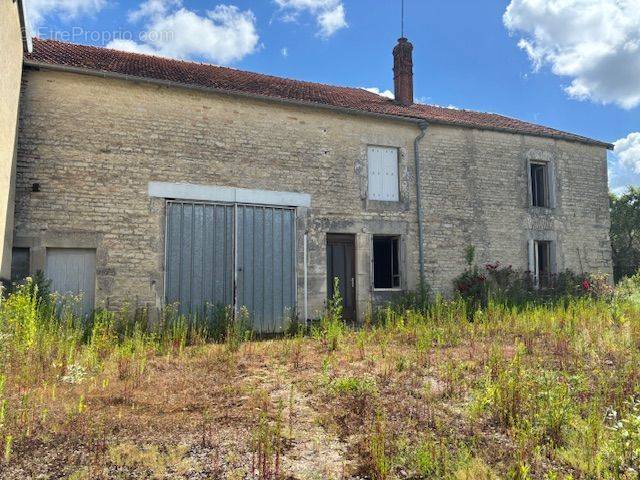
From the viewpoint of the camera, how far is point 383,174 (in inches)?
446

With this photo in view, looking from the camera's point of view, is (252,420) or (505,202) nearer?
(252,420)

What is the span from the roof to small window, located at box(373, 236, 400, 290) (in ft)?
10.0

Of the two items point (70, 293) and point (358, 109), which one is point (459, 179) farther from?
point (70, 293)

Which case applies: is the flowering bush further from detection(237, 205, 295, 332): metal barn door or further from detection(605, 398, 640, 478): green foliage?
detection(605, 398, 640, 478): green foliage

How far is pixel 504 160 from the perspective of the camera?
501 inches

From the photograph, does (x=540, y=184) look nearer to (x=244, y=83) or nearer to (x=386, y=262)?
(x=386, y=262)

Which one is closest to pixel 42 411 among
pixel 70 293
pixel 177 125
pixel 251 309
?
pixel 70 293

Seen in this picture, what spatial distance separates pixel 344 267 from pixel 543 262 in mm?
6063

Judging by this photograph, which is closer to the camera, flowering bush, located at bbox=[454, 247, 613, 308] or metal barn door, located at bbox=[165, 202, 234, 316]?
metal barn door, located at bbox=[165, 202, 234, 316]

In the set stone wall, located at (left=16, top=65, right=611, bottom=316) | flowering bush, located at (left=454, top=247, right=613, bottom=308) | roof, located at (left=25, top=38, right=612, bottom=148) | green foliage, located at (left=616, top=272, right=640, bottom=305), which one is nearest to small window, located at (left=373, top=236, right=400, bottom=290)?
stone wall, located at (left=16, top=65, right=611, bottom=316)

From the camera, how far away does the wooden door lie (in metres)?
10.9

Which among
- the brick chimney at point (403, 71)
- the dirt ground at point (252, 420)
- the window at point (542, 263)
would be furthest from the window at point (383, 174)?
the dirt ground at point (252, 420)

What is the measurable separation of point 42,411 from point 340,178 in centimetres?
781

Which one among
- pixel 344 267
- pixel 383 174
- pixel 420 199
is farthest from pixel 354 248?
pixel 420 199
